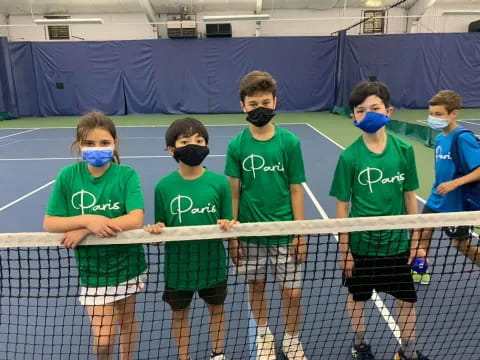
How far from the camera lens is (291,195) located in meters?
2.28

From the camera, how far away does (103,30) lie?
1784 cm

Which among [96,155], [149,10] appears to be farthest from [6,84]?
[96,155]

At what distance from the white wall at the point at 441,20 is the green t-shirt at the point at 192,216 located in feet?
60.8

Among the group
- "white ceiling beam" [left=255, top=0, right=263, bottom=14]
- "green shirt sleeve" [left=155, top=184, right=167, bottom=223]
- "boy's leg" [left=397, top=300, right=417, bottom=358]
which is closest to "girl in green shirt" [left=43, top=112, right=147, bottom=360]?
"green shirt sleeve" [left=155, top=184, right=167, bottom=223]

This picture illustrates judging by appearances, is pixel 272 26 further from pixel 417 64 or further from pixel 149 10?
pixel 417 64

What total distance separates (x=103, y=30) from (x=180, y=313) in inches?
727

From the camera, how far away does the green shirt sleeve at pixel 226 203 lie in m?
2.08

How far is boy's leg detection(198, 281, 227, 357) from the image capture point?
2.16m

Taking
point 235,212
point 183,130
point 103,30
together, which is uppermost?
point 103,30

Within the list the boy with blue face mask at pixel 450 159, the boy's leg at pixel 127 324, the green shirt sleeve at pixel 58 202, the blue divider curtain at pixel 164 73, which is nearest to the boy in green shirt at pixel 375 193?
the boy with blue face mask at pixel 450 159

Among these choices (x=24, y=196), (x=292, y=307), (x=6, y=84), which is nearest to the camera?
(x=292, y=307)

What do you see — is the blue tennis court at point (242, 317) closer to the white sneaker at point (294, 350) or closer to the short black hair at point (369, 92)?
the white sneaker at point (294, 350)

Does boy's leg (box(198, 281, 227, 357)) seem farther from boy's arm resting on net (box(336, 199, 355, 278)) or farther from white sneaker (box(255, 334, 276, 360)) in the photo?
boy's arm resting on net (box(336, 199, 355, 278))

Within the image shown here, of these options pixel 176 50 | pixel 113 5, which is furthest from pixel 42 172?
pixel 113 5
